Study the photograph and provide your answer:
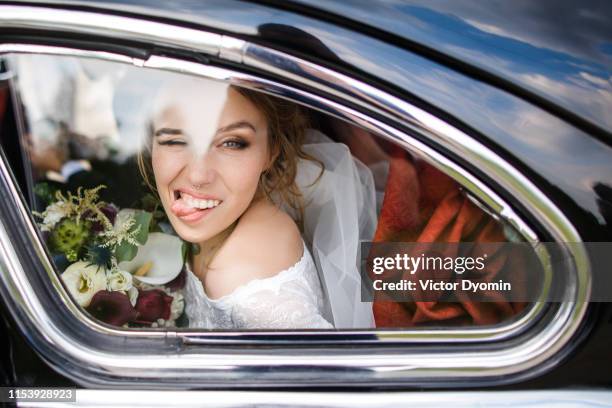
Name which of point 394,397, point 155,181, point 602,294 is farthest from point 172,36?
point 602,294

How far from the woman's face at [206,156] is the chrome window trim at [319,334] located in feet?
0.63

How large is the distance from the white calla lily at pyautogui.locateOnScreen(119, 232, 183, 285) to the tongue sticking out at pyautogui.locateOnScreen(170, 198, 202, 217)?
0.11 m

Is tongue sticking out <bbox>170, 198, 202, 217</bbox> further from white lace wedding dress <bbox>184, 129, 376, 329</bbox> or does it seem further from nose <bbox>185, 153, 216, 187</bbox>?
white lace wedding dress <bbox>184, 129, 376, 329</bbox>

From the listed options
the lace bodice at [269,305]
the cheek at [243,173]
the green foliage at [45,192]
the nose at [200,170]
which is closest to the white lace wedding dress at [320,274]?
the lace bodice at [269,305]

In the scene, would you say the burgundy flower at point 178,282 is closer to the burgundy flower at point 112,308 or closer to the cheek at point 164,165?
the burgundy flower at point 112,308

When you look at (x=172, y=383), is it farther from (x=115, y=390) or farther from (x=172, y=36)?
(x=172, y=36)

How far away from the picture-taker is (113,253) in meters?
1.65

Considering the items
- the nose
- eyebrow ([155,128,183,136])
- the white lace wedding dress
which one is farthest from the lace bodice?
eyebrow ([155,128,183,136])

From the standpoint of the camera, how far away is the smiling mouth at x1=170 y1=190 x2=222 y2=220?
61.9 inches

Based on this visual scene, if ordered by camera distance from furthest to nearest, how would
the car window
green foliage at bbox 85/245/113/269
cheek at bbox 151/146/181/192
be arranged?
1. green foliage at bbox 85/245/113/269
2. cheek at bbox 151/146/181/192
3. the car window

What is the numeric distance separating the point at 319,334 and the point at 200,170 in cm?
47

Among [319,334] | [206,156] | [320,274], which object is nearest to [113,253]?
[206,156]

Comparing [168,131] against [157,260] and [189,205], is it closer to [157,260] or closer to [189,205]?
[189,205]

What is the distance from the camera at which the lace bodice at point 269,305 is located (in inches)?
61.9
